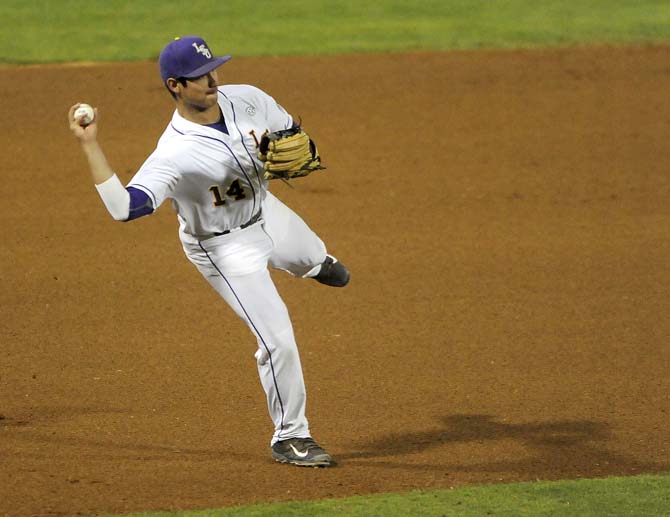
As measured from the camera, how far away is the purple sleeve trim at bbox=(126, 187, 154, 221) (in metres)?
5.26

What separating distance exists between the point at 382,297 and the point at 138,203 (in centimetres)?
368

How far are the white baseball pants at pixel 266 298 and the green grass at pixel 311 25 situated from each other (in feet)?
27.5

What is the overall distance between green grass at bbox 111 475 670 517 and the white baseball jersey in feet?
4.53

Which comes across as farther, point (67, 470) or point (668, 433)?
point (668, 433)

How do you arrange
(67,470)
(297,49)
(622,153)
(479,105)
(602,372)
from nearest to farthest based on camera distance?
(67,470)
(602,372)
(622,153)
(479,105)
(297,49)

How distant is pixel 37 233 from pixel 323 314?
9.51ft

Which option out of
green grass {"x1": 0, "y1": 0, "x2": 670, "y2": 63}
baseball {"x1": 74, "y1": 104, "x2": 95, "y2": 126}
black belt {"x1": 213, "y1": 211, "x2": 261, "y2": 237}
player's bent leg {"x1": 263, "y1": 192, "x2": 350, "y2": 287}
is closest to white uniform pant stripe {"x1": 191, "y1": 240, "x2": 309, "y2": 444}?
black belt {"x1": 213, "y1": 211, "x2": 261, "y2": 237}

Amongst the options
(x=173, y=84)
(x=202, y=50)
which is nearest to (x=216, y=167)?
(x=173, y=84)

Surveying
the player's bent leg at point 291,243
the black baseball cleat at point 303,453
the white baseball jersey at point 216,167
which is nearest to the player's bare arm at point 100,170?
the white baseball jersey at point 216,167

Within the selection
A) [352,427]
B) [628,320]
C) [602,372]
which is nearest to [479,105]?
[628,320]

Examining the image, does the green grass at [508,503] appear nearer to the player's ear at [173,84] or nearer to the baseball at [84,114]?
the baseball at [84,114]

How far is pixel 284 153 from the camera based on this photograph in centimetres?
559

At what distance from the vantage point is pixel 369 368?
294 inches

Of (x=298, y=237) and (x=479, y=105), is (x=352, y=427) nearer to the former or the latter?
(x=298, y=237)
